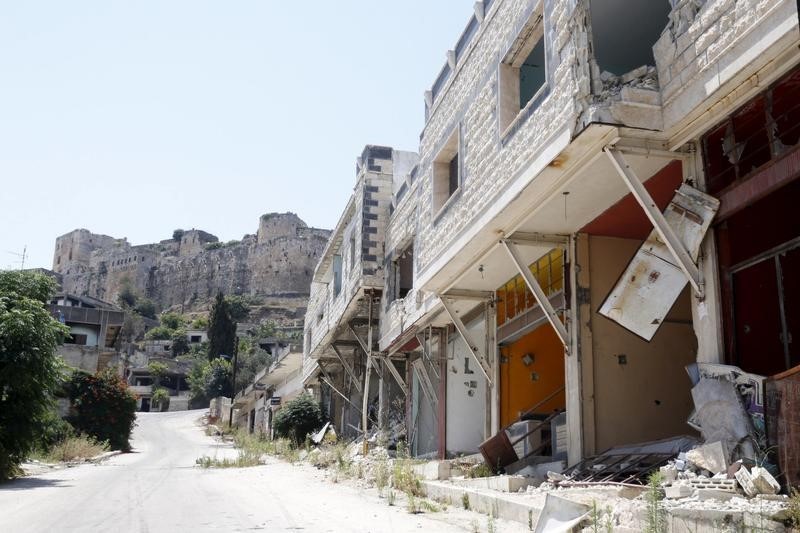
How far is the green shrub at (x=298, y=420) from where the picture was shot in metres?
27.1

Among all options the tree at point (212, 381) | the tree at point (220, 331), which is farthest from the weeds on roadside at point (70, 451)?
the tree at point (220, 331)

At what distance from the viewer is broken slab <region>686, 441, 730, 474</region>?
652 cm

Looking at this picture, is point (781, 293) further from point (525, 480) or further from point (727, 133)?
point (525, 480)

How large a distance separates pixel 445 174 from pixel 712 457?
875cm

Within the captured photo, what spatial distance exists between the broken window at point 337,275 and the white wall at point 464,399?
8184 mm

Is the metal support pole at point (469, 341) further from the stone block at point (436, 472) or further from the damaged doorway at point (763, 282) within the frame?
the damaged doorway at point (763, 282)

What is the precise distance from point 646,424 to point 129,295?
120 m

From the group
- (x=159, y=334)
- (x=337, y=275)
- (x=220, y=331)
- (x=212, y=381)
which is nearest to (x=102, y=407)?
(x=337, y=275)

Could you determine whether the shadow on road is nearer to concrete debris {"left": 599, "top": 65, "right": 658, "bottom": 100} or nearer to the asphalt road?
the asphalt road

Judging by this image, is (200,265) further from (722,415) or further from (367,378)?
(722,415)

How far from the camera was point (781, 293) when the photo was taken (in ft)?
23.7

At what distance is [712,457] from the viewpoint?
661 cm

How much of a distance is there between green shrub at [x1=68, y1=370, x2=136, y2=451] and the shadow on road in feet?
57.8

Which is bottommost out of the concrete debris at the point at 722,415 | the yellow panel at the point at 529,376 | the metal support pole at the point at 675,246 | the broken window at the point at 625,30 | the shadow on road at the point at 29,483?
the shadow on road at the point at 29,483
